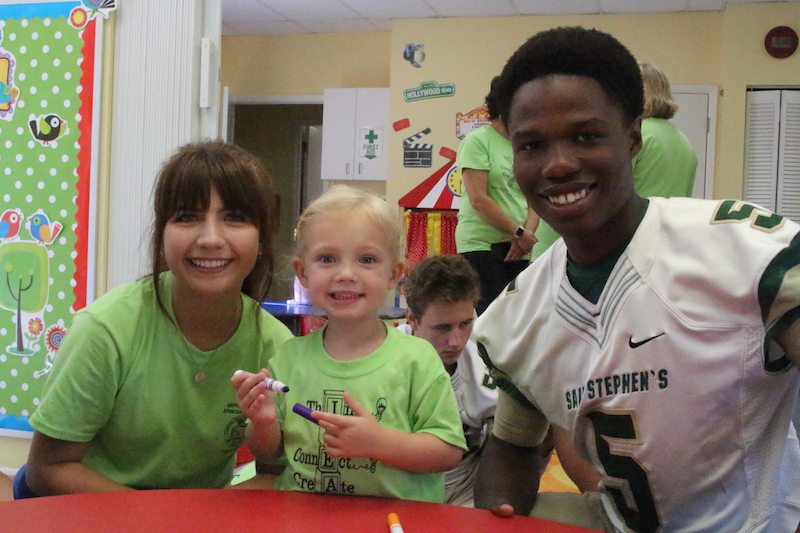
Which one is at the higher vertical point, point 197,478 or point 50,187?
point 50,187

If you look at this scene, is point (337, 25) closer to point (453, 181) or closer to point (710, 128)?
point (453, 181)

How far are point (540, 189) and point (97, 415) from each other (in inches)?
34.1

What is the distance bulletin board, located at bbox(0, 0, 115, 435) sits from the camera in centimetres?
279

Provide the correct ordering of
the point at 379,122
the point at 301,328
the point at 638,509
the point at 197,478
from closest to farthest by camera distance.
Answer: the point at 638,509 < the point at 197,478 < the point at 301,328 < the point at 379,122

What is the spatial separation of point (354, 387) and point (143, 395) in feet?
1.39

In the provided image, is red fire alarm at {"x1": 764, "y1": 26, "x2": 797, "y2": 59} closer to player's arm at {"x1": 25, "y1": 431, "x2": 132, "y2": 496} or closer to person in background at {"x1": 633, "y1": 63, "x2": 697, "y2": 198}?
person in background at {"x1": 633, "y1": 63, "x2": 697, "y2": 198}

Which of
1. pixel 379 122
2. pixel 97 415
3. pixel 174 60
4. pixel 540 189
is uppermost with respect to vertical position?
pixel 379 122

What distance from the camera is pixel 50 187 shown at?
2.83 metres

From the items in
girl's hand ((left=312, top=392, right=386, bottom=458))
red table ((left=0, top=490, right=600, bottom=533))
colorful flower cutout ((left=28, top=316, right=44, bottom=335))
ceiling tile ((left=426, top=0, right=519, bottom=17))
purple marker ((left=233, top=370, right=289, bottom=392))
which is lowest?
colorful flower cutout ((left=28, top=316, right=44, bottom=335))

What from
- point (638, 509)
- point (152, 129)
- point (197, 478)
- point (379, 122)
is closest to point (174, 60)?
point (152, 129)

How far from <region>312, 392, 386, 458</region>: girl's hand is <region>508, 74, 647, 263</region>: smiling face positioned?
42 cm

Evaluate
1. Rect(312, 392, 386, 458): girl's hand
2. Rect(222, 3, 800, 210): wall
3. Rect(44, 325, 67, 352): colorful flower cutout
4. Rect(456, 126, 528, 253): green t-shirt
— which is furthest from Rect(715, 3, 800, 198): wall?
Rect(312, 392, 386, 458): girl's hand

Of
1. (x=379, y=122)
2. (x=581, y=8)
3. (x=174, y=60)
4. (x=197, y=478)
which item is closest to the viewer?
(x=197, y=478)

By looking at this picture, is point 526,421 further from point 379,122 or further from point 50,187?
point 379,122
